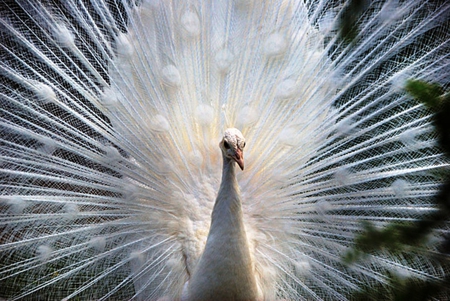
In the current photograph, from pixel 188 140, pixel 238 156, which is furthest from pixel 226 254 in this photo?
pixel 188 140

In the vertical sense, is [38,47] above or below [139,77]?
above

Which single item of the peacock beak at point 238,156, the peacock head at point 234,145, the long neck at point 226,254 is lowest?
the long neck at point 226,254

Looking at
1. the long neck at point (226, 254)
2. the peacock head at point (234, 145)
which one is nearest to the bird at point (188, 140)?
the long neck at point (226, 254)

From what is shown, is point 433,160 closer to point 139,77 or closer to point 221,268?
point 221,268

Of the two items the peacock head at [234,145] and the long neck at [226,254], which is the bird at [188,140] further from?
the peacock head at [234,145]

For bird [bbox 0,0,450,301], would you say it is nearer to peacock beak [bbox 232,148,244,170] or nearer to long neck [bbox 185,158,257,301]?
long neck [bbox 185,158,257,301]

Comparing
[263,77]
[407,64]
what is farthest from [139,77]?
[407,64]

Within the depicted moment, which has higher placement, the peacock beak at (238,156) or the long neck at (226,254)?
the peacock beak at (238,156)

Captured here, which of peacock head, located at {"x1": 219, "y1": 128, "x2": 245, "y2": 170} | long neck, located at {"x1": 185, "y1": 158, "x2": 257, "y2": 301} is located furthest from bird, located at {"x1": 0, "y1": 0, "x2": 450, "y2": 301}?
peacock head, located at {"x1": 219, "y1": 128, "x2": 245, "y2": 170}

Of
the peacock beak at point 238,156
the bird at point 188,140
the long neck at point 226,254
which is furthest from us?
the bird at point 188,140
